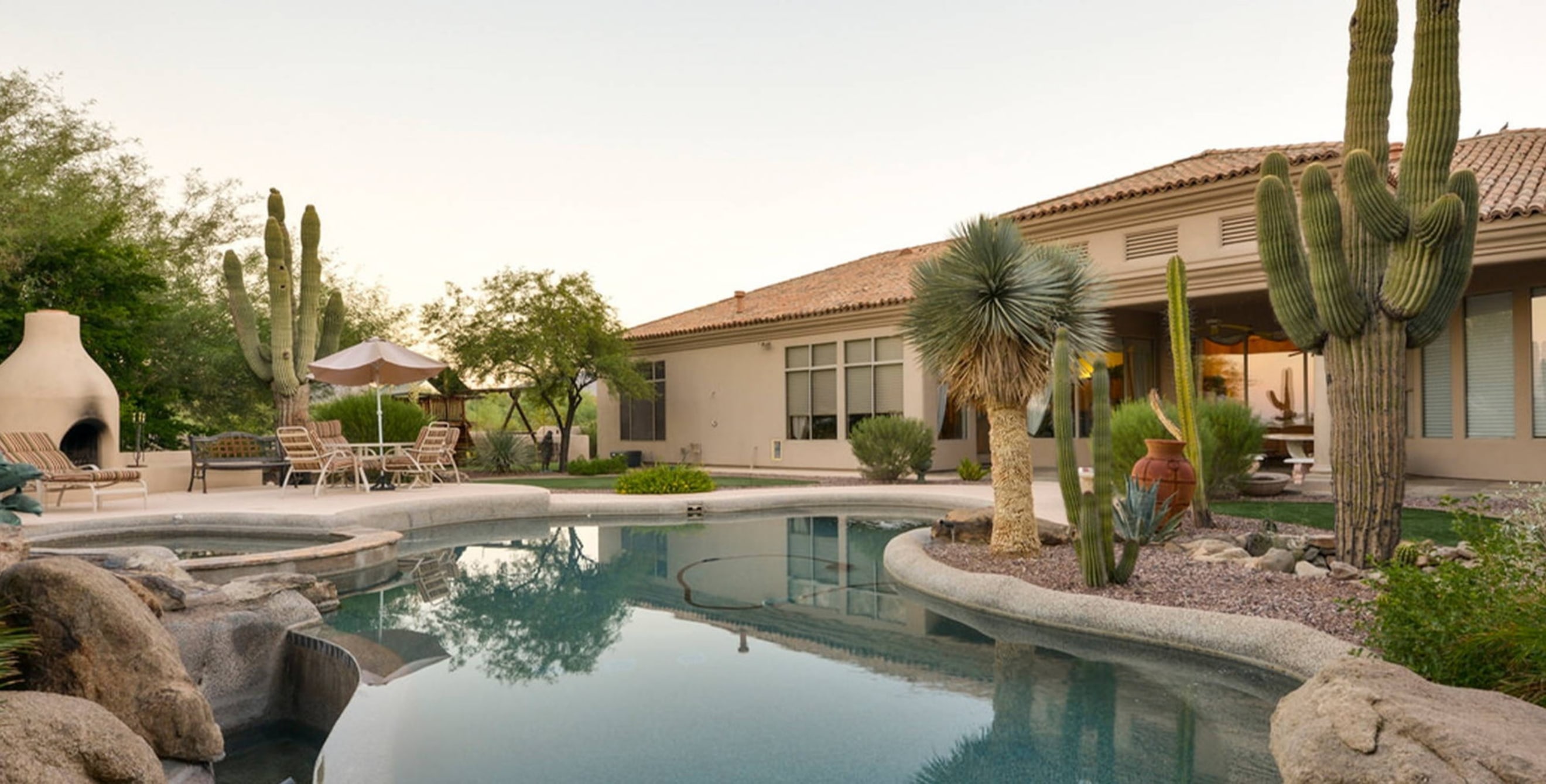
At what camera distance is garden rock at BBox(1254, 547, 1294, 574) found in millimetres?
6418

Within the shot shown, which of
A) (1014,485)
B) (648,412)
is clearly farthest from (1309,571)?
(648,412)

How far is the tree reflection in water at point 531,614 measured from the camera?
5.29 metres

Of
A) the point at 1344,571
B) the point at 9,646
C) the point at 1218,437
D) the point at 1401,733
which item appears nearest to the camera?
the point at 1401,733

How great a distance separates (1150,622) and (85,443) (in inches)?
598

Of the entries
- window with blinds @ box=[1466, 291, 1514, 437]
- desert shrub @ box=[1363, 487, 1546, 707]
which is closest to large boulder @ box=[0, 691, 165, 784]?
desert shrub @ box=[1363, 487, 1546, 707]

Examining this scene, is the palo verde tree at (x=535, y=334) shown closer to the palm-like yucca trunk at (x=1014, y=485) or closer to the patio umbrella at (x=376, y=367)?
the patio umbrella at (x=376, y=367)

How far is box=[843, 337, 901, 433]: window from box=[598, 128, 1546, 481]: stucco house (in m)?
0.04

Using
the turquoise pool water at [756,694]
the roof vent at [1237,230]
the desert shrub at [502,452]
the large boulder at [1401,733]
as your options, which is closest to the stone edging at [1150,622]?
the turquoise pool water at [756,694]

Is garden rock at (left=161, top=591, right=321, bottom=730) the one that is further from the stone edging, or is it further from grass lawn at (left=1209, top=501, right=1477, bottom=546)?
grass lawn at (left=1209, top=501, right=1477, bottom=546)

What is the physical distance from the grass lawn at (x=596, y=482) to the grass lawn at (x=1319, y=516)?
6.97 meters

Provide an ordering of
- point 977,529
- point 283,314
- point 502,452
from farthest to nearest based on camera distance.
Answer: point 502,452
point 283,314
point 977,529

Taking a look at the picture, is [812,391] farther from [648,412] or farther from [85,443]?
[85,443]

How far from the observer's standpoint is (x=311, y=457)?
12.1 m

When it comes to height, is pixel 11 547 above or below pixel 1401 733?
above
